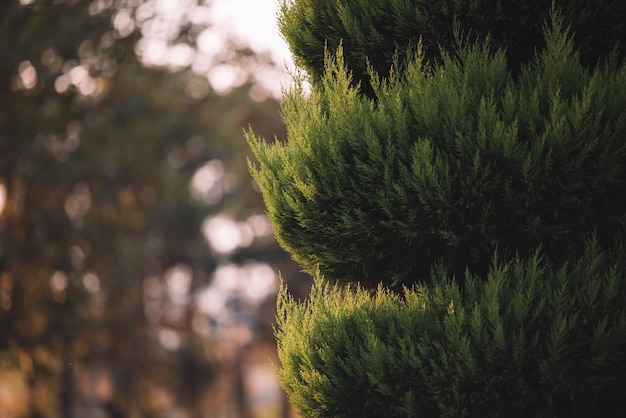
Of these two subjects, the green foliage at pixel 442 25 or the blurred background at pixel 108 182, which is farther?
the blurred background at pixel 108 182

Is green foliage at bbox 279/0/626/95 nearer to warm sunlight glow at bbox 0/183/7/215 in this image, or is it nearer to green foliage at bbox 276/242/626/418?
green foliage at bbox 276/242/626/418

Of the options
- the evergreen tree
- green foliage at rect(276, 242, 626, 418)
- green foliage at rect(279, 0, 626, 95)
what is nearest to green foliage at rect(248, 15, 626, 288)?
the evergreen tree

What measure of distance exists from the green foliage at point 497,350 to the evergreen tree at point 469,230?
A: 0.01 meters

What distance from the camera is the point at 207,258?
108 ft

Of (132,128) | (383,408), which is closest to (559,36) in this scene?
(383,408)

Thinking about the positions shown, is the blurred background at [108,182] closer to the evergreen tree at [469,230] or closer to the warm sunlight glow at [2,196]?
the warm sunlight glow at [2,196]

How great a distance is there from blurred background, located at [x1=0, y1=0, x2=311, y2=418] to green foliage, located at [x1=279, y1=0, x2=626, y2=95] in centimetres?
678

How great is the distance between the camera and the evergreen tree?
4484mm

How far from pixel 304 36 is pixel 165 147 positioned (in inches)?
789

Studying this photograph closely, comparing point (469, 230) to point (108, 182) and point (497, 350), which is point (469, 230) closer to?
point (497, 350)

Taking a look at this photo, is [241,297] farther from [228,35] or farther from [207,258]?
[228,35]

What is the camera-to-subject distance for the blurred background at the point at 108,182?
1766 centimetres

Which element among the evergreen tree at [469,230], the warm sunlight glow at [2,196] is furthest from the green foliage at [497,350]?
the warm sunlight glow at [2,196]

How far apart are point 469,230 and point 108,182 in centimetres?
1809
